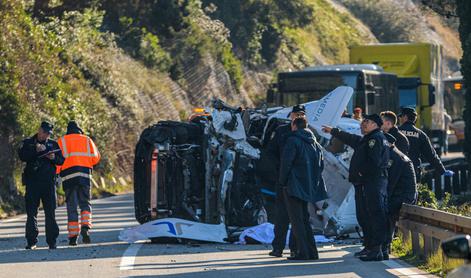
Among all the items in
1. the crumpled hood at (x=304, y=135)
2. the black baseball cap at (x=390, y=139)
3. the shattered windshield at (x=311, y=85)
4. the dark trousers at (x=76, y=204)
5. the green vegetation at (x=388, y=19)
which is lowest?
the dark trousers at (x=76, y=204)

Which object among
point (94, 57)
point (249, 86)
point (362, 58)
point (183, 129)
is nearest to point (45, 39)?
point (94, 57)

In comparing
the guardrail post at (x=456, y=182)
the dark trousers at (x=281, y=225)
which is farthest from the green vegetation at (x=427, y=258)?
the guardrail post at (x=456, y=182)

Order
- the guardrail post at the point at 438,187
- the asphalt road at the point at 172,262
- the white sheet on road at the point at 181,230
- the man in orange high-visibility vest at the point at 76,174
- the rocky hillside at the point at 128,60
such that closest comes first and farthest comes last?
1. the asphalt road at the point at 172,262
2. the white sheet on road at the point at 181,230
3. the man in orange high-visibility vest at the point at 76,174
4. the guardrail post at the point at 438,187
5. the rocky hillside at the point at 128,60

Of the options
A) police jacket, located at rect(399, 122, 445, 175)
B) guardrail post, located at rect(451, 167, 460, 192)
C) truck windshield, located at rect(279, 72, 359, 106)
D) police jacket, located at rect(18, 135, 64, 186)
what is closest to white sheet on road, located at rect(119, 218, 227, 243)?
police jacket, located at rect(18, 135, 64, 186)

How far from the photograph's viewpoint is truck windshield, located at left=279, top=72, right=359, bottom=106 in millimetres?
28203

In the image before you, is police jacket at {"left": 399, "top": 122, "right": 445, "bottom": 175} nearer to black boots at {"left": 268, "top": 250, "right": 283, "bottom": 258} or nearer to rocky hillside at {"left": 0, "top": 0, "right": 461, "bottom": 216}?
black boots at {"left": 268, "top": 250, "right": 283, "bottom": 258}

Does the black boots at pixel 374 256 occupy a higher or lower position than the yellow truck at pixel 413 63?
lower

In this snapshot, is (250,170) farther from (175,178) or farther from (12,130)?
(12,130)

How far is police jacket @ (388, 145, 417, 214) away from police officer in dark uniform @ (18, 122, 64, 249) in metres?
4.73

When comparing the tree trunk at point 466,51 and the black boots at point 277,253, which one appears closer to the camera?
the black boots at point 277,253

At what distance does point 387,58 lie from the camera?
122ft

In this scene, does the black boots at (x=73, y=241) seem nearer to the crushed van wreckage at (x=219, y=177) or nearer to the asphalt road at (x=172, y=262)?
the asphalt road at (x=172, y=262)

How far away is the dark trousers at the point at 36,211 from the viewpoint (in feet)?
55.7

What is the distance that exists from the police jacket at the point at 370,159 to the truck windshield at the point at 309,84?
13.2 metres
